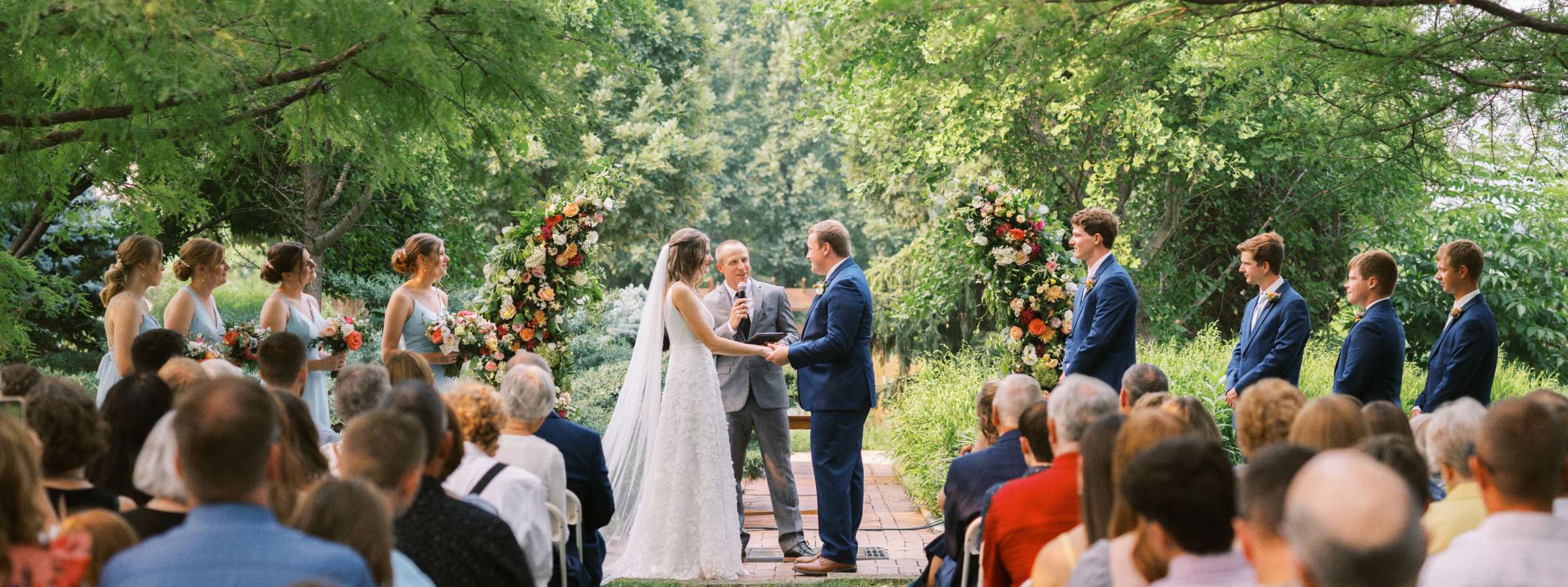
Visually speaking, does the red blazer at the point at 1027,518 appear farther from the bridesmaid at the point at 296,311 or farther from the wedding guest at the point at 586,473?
the bridesmaid at the point at 296,311

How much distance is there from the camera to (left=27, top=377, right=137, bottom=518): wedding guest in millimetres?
3221

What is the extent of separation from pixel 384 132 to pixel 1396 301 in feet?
40.9

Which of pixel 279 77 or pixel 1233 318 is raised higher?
pixel 279 77

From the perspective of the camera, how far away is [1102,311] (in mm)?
6633

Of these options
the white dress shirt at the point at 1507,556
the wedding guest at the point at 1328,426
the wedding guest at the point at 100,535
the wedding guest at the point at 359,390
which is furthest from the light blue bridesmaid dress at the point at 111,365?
the white dress shirt at the point at 1507,556

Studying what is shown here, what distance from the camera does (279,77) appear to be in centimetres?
485

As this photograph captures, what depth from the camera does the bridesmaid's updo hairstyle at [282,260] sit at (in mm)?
6633

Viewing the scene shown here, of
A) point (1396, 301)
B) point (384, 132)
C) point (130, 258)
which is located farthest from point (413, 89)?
point (1396, 301)

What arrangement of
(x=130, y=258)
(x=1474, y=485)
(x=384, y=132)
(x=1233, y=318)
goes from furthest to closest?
(x=1233, y=318)
(x=130, y=258)
(x=384, y=132)
(x=1474, y=485)

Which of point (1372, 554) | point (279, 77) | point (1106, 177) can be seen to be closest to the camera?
point (1372, 554)

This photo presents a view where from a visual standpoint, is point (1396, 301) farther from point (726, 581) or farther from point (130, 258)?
point (130, 258)

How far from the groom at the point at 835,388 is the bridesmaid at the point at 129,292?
3240mm

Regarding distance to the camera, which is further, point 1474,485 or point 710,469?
point 710,469

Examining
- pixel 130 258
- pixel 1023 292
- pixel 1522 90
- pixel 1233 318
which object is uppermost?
pixel 1522 90
